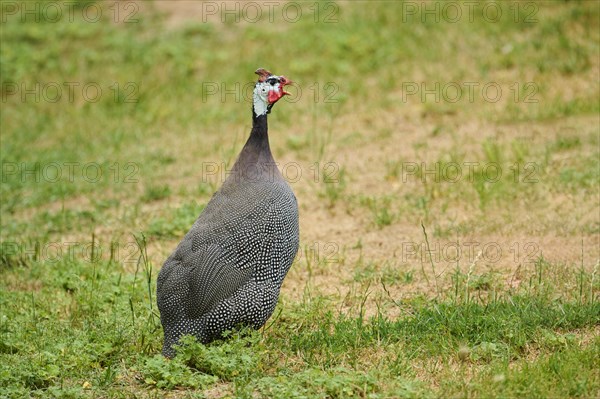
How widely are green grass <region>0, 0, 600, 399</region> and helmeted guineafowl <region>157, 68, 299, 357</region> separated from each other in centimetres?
18

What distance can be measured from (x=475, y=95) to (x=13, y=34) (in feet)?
17.7

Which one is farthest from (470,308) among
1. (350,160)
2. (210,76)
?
(210,76)

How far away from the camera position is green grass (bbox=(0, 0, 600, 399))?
450 centimetres

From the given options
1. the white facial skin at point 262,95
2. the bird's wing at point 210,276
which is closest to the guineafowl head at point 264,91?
the white facial skin at point 262,95

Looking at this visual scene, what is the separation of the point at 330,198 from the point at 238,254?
238cm

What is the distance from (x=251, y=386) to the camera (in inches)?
168

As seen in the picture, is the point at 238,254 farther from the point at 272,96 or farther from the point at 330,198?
the point at 330,198

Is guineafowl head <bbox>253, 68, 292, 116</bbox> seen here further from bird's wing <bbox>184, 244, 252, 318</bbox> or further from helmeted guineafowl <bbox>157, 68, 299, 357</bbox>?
bird's wing <bbox>184, 244, 252, 318</bbox>

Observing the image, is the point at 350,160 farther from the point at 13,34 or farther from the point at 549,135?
A: the point at 13,34

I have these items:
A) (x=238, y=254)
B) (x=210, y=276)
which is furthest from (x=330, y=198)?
(x=210, y=276)

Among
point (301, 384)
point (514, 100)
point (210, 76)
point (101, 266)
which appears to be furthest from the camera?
point (210, 76)

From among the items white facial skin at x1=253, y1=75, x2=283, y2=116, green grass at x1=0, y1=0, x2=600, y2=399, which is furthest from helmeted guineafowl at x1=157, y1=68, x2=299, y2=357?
green grass at x1=0, y1=0, x2=600, y2=399

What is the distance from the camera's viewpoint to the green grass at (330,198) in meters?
4.50

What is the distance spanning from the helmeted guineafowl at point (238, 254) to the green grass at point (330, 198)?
0.60 feet
